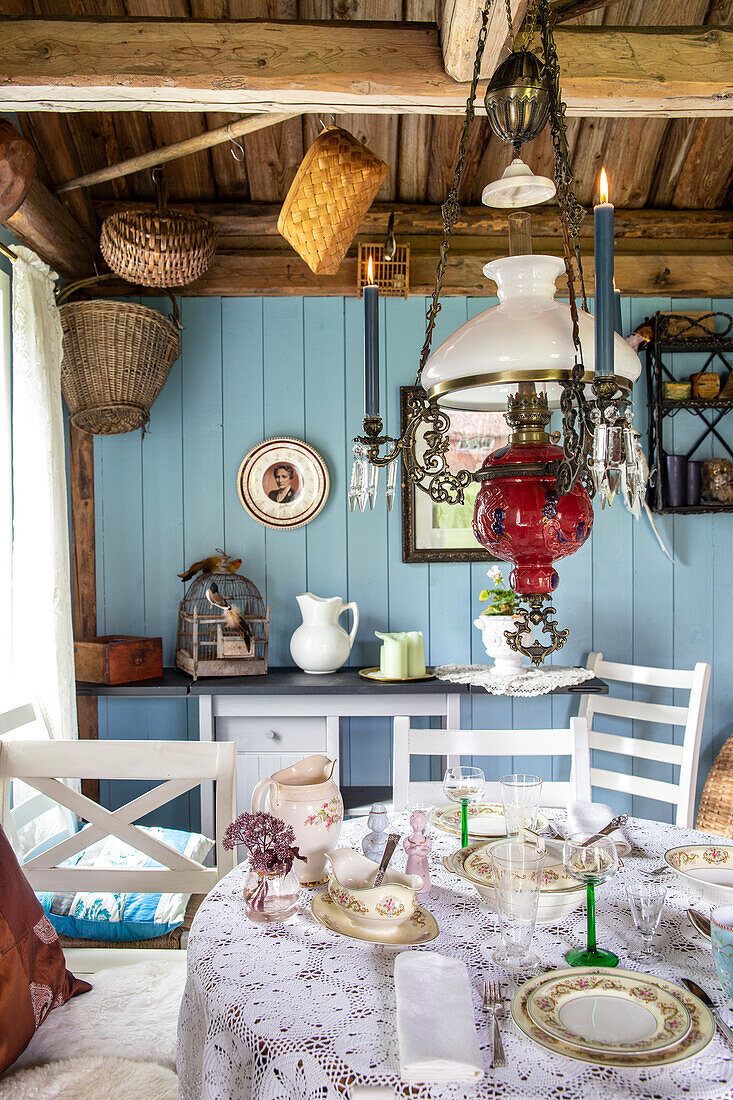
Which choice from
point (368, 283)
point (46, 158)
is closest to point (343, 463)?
point (46, 158)

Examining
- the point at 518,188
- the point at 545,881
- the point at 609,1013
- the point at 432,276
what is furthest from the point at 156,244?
the point at 609,1013

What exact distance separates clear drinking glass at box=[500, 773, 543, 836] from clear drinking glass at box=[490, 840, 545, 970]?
0.34 meters

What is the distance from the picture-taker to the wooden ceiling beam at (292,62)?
1947 millimetres

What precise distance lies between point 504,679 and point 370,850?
1358 millimetres

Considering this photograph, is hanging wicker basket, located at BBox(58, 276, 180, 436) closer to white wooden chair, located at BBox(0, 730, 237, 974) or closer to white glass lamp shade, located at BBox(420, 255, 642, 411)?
white wooden chair, located at BBox(0, 730, 237, 974)

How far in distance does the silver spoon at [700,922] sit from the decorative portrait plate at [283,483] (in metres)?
2.17

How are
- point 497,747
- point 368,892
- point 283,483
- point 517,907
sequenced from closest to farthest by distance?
point 517,907, point 368,892, point 497,747, point 283,483

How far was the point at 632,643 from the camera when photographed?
3172mm

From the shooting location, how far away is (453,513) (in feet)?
10.3

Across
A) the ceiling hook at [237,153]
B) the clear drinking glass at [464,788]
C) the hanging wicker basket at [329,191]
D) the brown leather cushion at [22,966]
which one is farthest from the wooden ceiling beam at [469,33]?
the brown leather cushion at [22,966]

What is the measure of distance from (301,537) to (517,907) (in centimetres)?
222

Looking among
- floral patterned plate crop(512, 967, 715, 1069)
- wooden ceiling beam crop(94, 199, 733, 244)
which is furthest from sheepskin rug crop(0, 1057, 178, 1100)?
wooden ceiling beam crop(94, 199, 733, 244)

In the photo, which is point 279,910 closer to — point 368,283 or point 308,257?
point 368,283

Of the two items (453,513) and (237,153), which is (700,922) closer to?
(453,513)
